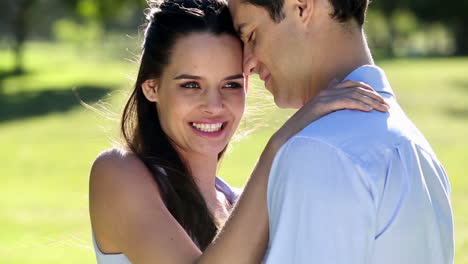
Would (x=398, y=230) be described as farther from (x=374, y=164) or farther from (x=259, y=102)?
(x=259, y=102)

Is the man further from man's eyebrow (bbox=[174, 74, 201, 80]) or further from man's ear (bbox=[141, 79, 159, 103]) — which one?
man's ear (bbox=[141, 79, 159, 103])

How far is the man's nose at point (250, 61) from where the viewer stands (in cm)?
294

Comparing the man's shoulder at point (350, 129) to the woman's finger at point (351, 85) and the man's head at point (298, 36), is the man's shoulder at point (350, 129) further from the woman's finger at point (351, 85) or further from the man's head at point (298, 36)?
the man's head at point (298, 36)

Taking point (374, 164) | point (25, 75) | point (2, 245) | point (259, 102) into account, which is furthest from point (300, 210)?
point (25, 75)

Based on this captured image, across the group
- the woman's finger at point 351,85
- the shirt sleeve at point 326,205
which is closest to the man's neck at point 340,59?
the woman's finger at point 351,85

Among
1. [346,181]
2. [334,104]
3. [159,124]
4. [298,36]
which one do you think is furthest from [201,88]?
[346,181]

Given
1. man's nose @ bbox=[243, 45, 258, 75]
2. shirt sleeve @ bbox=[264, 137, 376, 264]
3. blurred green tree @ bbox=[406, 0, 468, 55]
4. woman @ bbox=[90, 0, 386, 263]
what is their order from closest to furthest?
shirt sleeve @ bbox=[264, 137, 376, 264] < man's nose @ bbox=[243, 45, 258, 75] < woman @ bbox=[90, 0, 386, 263] < blurred green tree @ bbox=[406, 0, 468, 55]

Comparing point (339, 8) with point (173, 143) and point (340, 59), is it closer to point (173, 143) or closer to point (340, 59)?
point (340, 59)

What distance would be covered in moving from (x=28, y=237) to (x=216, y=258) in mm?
8948

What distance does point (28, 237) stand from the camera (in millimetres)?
11141

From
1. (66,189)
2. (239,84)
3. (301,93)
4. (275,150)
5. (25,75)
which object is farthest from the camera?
(25,75)

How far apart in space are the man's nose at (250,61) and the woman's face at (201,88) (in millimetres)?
231

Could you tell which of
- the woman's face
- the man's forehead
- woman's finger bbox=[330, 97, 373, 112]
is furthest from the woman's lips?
woman's finger bbox=[330, 97, 373, 112]

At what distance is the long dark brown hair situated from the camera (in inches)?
135
